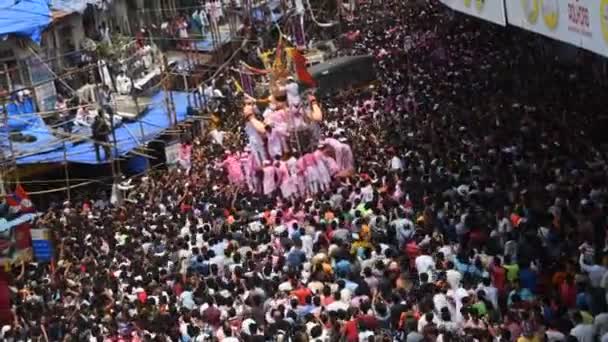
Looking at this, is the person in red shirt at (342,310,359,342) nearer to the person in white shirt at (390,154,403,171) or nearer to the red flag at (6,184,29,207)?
the person in white shirt at (390,154,403,171)

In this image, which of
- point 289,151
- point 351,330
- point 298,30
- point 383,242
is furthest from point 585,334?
point 298,30

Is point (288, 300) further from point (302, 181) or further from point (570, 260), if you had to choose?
point (302, 181)

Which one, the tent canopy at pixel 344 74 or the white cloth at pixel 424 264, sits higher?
the white cloth at pixel 424 264

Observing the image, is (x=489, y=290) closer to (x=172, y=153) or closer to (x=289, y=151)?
(x=289, y=151)

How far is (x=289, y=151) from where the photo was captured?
1948 centimetres

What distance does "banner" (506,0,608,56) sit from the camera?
38.6 ft

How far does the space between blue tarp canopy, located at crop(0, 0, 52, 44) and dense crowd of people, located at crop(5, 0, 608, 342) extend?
521cm

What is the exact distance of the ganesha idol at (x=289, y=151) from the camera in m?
18.6

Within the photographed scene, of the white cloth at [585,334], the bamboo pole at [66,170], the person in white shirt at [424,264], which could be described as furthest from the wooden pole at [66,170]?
the white cloth at [585,334]

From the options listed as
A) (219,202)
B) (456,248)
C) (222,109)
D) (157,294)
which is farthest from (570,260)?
(222,109)

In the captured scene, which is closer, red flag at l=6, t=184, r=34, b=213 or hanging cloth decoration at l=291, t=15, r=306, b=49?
red flag at l=6, t=184, r=34, b=213

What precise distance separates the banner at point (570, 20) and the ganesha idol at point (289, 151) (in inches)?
194

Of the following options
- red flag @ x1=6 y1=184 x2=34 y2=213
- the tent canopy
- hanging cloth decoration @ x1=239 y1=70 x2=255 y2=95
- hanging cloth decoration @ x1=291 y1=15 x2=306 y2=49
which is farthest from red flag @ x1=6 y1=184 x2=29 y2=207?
hanging cloth decoration @ x1=291 y1=15 x2=306 y2=49

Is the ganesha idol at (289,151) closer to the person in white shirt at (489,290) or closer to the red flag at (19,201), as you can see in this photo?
the red flag at (19,201)
